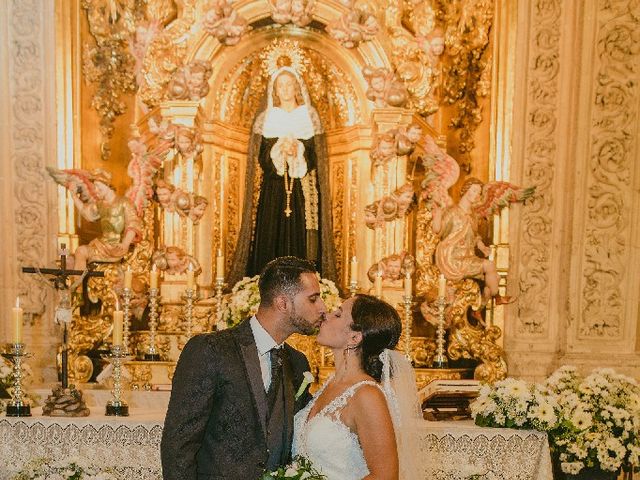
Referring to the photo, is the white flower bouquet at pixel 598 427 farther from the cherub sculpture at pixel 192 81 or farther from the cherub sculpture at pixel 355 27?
the cherub sculpture at pixel 192 81

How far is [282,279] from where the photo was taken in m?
3.02

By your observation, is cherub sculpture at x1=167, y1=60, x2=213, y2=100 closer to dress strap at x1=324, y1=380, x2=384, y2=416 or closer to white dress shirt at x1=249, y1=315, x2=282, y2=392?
white dress shirt at x1=249, y1=315, x2=282, y2=392

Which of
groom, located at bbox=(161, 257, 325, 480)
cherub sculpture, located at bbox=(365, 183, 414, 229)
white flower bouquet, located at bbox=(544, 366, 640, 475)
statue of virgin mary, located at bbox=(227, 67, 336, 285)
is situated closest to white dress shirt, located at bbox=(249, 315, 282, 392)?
groom, located at bbox=(161, 257, 325, 480)

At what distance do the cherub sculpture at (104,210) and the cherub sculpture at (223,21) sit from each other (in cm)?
180

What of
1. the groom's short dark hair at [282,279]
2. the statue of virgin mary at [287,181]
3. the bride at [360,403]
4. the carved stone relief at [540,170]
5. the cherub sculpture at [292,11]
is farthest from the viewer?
the statue of virgin mary at [287,181]

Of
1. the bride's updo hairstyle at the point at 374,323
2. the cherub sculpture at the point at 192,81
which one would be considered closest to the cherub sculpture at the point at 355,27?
the cherub sculpture at the point at 192,81

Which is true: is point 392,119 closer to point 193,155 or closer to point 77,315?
point 193,155

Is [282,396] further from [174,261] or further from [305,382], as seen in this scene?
[174,261]

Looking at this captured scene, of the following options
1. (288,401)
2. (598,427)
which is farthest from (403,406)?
(598,427)

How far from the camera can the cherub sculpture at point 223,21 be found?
292 inches

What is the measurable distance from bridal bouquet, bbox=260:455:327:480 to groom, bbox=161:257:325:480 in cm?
13

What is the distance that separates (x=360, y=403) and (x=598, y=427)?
2.49 m

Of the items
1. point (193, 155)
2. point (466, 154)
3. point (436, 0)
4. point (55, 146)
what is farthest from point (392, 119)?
point (55, 146)

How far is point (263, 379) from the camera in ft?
9.96
